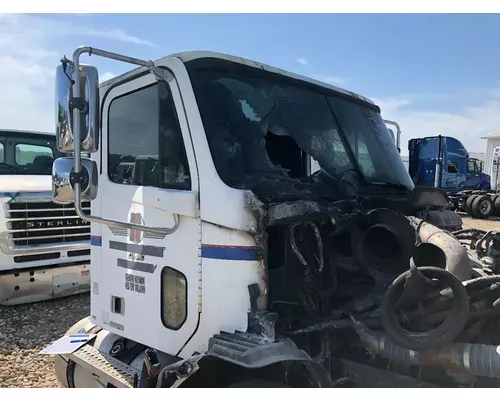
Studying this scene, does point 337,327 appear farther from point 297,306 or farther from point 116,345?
point 116,345

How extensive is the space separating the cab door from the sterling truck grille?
315 cm

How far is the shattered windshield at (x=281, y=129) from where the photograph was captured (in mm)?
2693

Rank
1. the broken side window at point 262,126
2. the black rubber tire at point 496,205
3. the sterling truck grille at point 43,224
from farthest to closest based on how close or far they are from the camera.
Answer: the black rubber tire at point 496,205 < the sterling truck grille at point 43,224 < the broken side window at point 262,126

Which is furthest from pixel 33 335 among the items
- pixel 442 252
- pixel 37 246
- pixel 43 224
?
pixel 442 252

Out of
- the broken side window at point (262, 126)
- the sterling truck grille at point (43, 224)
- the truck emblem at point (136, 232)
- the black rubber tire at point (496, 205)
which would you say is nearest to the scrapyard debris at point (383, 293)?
the broken side window at point (262, 126)

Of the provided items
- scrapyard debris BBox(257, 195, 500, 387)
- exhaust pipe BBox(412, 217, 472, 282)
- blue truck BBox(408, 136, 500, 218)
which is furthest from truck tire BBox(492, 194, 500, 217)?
exhaust pipe BBox(412, 217, 472, 282)

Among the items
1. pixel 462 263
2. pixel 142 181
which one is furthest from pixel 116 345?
pixel 462 263

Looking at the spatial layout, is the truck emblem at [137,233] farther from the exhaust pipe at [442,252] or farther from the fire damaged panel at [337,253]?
the exhaust pipe at [442,252]

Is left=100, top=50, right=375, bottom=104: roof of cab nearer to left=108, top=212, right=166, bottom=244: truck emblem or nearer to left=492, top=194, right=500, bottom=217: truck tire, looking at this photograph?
left=108, top=212, right=166, bottom=244: truck emblem

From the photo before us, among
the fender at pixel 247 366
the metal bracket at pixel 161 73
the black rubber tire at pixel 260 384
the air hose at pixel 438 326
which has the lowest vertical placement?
the black rubber tire at pixel 260 384

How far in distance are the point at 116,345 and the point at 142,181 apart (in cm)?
121

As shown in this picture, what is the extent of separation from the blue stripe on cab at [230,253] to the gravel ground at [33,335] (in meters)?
2.60

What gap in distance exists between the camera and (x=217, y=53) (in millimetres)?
2836

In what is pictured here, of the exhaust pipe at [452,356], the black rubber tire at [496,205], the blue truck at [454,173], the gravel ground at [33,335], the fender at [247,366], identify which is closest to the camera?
the exhaust pipe at [452,356]
